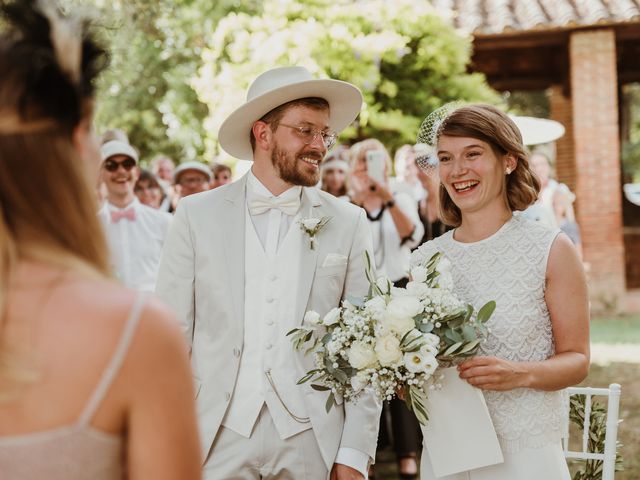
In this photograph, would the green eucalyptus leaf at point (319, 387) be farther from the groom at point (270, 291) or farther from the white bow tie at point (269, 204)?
the white bow tie at point (269, 204)

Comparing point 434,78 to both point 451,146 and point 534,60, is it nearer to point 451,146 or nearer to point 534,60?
point 534,60

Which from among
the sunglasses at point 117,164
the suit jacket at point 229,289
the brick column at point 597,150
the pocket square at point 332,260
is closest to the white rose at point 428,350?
the suit jacket at point 229,289

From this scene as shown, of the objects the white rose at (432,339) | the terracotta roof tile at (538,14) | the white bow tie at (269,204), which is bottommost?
the white rose at (432,339)

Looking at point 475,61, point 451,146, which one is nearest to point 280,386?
point 451,146

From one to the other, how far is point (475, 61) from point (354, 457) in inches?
597

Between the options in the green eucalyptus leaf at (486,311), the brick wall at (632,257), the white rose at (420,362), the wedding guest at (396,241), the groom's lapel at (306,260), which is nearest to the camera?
the white rose at (420,362)

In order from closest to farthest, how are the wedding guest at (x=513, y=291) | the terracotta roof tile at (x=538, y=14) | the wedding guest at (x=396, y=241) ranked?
the wedding guest at (x=513, y=291) < the wedding guest at (x=396, y=241) < the terracotta roof tile at (x=538, y=14)

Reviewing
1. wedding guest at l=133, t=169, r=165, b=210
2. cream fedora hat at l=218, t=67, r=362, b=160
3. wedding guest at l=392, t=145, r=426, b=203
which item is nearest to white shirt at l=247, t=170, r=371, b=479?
cream fedora hat at l=218, t=67, r=362, b=160

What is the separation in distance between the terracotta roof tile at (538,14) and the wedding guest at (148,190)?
6.95m

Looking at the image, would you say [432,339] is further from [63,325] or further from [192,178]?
[192,178]

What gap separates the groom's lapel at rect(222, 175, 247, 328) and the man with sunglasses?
12.4 ft

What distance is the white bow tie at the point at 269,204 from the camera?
11.6 feet

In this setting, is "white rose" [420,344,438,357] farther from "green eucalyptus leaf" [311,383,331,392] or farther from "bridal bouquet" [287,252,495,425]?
"green eucalyptus leaf" [311,383,331,392]

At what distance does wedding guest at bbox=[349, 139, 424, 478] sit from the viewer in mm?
6836
